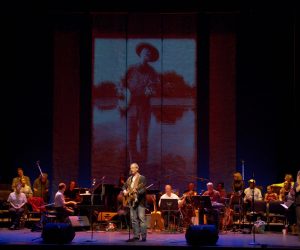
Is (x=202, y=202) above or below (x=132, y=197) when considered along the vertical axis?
below

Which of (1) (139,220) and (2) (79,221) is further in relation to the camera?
(2) (79,221)

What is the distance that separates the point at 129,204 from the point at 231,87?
7.75 metres

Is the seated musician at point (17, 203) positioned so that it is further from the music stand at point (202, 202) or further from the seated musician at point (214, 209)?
the seated musician at point (214, 209)

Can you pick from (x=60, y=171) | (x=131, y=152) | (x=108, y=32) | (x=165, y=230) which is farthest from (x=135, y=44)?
(x=165, y=230)

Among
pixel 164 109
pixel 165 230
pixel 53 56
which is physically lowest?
pixel 165 230

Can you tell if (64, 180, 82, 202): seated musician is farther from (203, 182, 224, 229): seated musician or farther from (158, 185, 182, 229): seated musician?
(203, 182, 224, 229): seated musician

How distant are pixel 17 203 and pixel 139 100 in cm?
570

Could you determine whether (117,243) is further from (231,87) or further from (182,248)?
(231,87)

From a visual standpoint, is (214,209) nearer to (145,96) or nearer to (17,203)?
(17,203)

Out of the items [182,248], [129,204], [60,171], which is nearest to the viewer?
[182,248]

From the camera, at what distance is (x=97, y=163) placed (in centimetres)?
1967

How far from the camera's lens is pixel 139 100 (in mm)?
19938

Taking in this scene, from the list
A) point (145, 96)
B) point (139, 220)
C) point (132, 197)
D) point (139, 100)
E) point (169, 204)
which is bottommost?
point (139, 220)

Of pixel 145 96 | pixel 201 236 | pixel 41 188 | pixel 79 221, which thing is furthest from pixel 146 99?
pixel 201 236
